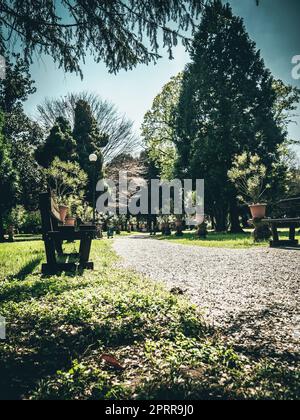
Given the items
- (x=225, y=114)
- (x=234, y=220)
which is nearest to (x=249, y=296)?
(x=234, y=220)

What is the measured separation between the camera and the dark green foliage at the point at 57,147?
24.2m

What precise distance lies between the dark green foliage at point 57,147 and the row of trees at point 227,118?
10.1 meters

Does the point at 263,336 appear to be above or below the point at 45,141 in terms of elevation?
below

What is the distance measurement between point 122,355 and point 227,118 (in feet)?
80.4

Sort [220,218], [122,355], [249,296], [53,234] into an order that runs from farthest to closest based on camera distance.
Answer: [220,218], [53,234], [249,296], [122,355]

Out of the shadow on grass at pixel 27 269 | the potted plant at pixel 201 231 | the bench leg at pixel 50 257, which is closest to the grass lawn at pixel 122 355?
the shadow on grass at pixel 27 269

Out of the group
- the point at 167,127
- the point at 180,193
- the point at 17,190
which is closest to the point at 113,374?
the point at 17,190

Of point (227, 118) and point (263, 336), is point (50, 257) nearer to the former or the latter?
point (263, 336)

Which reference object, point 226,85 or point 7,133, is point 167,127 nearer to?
point 226,85

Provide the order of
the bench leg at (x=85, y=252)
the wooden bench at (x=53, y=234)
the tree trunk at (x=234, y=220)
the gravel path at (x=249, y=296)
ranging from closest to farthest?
the gravel path at (x=249, y=296) < the wooden bench at (x=53, y=234) < the bench leg at (x=85, y=252) < the tree trunk at (x=234, y=220)

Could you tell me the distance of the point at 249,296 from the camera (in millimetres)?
3664

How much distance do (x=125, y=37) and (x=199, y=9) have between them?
122 centimetres

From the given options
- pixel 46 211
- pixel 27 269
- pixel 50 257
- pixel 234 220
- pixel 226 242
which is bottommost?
pixel 226 242

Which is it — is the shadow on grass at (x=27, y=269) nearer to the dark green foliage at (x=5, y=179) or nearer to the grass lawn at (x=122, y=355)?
the grass lawn at (x=122, y=355)
